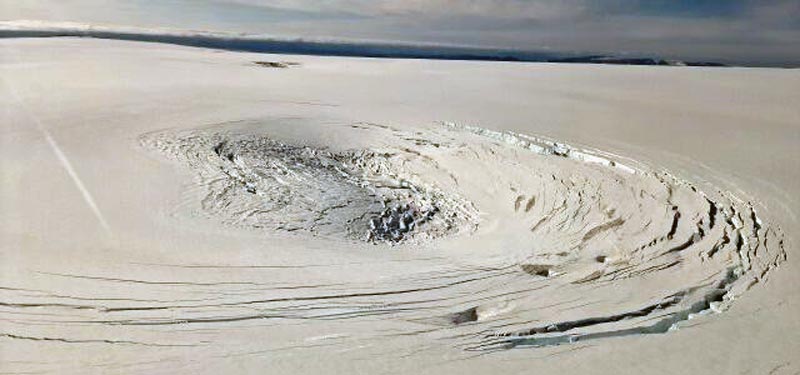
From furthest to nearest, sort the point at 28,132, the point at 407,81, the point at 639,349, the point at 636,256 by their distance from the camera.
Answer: the point at 407,81 < the point at 28,132 < the point at 636,256 < the point at 639,349

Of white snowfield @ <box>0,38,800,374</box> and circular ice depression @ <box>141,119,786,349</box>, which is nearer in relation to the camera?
white snowfield @ <box>0,38,800,374</box>

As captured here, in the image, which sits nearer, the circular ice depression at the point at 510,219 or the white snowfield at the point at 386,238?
the white snowfield at the point at 386,238

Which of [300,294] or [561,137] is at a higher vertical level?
[561,137]

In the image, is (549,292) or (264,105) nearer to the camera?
(549,292)

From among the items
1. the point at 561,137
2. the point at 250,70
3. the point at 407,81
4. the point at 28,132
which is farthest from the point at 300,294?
the point at 250,70

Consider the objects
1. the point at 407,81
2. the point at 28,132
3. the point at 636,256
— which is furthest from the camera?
the point at 407,81

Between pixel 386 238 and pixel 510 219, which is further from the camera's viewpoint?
pixel 510 219

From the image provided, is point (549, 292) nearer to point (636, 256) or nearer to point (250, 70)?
point (636, 256)
